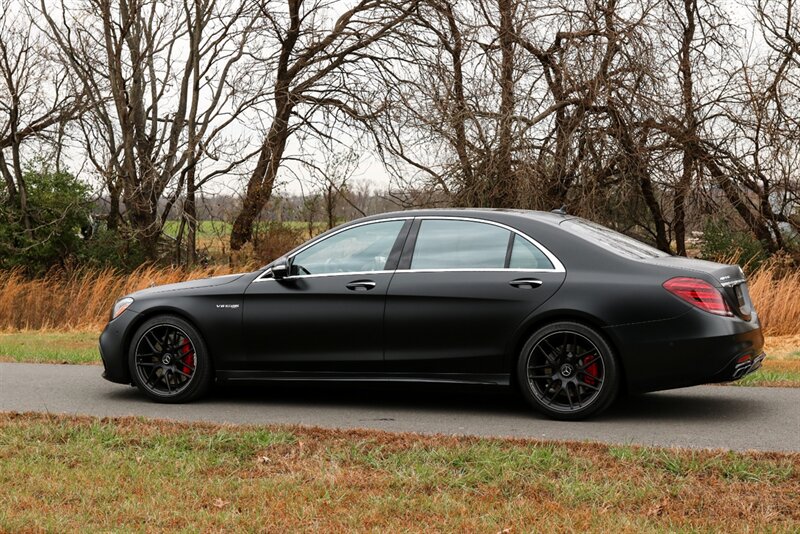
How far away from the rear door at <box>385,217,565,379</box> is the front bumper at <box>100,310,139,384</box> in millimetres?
2372

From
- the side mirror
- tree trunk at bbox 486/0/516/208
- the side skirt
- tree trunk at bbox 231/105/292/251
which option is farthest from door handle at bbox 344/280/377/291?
tree trunk at bbox 231/105/292/251

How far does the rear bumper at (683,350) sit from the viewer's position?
7.38m

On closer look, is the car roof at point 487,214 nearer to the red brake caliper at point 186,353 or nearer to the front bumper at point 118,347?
the red brake caliper at point 186,353

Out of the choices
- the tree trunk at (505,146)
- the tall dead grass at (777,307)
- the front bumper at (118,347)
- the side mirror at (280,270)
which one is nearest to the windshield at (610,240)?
the side mirror at (280,270)

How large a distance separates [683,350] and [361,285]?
250cm

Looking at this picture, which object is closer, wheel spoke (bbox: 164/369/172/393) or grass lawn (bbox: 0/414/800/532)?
grass lawn (bbox: 0/414/800/532)

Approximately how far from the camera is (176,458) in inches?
253

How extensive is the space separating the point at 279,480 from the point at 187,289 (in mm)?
3323

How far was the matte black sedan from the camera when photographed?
7461 millimetres

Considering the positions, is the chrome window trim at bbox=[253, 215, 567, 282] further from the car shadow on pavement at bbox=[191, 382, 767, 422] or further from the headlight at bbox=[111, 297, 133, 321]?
the headlight at bbox=[111, 297, 133, 321]

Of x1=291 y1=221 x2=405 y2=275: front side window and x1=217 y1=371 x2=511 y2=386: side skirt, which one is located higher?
x1=291 y1=221 x2=405 y2=275: front side window

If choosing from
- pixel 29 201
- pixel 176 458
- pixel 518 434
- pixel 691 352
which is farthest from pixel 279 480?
pixel 29 201

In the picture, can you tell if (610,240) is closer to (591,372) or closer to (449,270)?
(591,372)

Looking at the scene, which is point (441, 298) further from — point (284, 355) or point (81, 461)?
point (81, 461)
